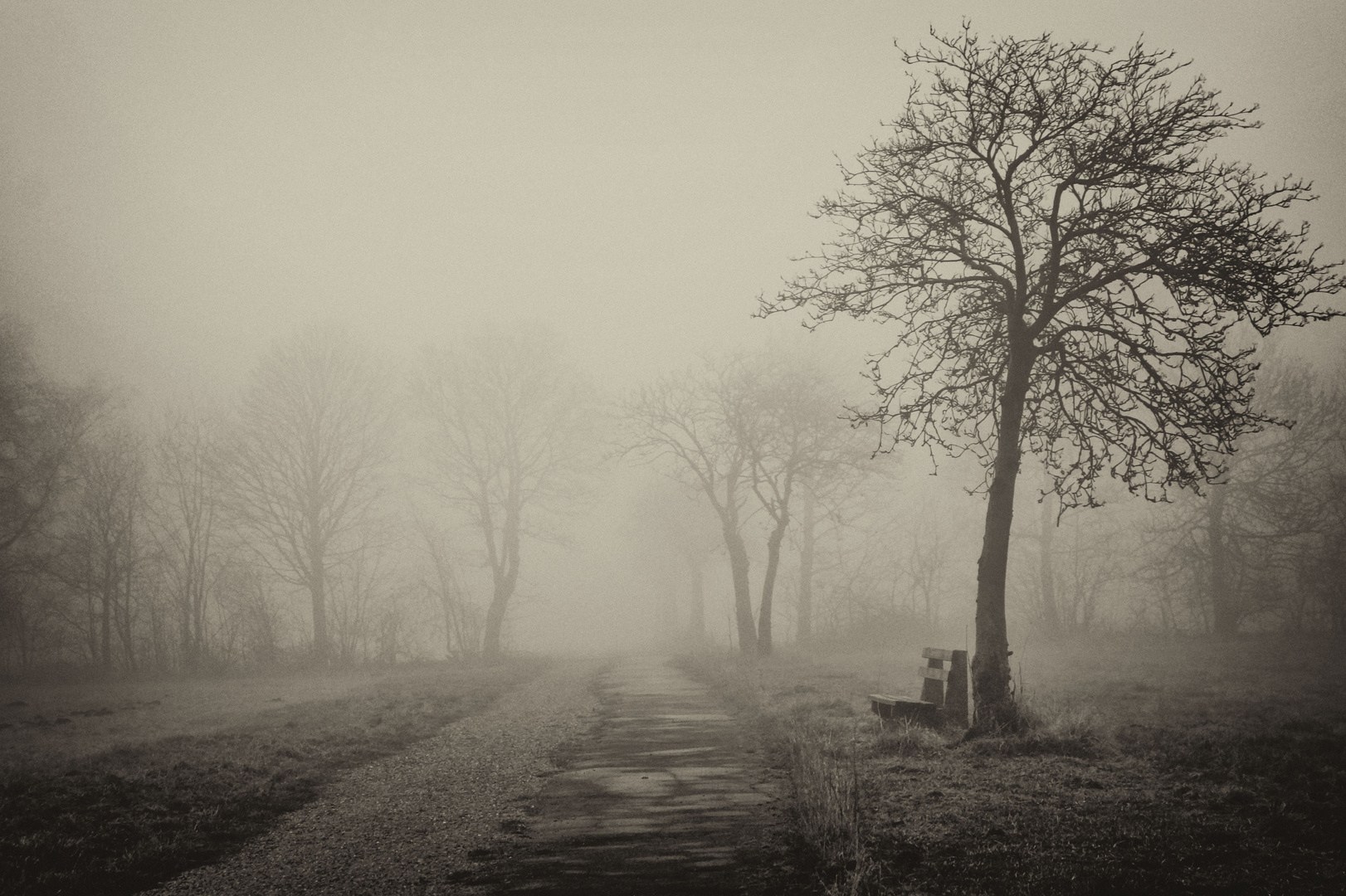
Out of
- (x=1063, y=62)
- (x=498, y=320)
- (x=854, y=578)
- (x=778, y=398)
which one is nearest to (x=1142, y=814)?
(x=1063, y=62)

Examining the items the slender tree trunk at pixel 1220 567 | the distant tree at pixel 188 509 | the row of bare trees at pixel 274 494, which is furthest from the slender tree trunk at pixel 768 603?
the distant tree at pixel 188 509

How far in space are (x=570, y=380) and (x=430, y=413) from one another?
663 cm

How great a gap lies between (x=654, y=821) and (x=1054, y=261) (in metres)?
9.41

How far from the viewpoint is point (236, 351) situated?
45531 mm

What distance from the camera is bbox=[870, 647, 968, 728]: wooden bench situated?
Answer: 9.65 metres

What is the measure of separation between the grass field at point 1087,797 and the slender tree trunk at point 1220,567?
46.5 ft

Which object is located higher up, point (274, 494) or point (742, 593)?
point (274, 494)

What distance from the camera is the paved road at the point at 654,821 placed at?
16.0ft

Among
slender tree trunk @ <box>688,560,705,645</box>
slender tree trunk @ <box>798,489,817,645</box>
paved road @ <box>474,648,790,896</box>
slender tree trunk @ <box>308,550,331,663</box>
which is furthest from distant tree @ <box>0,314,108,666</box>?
slender tree trunk @ <box>798,489,817,645</box>

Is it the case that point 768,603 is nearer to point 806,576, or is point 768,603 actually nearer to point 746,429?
point 746,429

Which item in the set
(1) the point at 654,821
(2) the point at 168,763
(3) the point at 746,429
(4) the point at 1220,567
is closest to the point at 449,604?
(3) the point at 746,429

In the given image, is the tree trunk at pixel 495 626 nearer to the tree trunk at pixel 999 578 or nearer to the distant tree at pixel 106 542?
the distant tree at pixel 106 542

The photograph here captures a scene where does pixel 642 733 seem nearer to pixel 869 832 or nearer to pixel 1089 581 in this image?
pixel 869 832

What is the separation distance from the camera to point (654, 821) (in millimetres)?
6320
